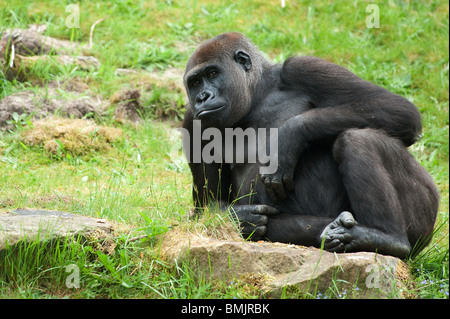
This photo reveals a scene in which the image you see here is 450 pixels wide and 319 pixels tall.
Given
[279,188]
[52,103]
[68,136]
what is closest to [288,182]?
[279,188]

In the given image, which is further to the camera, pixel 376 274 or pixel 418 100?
pixel 418 100

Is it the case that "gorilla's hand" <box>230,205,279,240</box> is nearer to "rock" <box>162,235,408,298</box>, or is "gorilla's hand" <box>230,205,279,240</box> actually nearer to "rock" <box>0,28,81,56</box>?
"rock" <box>162,235,408,298</box>

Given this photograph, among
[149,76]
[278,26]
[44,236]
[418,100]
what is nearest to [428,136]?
[418,100]

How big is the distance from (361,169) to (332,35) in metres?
6.25

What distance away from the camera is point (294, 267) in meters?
3.76

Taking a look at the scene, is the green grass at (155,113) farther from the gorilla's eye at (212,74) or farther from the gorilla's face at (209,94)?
the gorilla's eye at (212,74)

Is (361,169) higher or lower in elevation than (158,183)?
higher

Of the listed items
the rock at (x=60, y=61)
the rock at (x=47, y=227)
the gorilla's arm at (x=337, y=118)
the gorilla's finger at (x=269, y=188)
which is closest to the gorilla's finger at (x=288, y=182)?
the gorilla's arm at (x=337, y=118)

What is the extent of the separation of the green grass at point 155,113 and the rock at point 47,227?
3.2 inches

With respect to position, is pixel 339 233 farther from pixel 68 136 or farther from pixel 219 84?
pixel 68 136

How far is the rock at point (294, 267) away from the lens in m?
3.63
